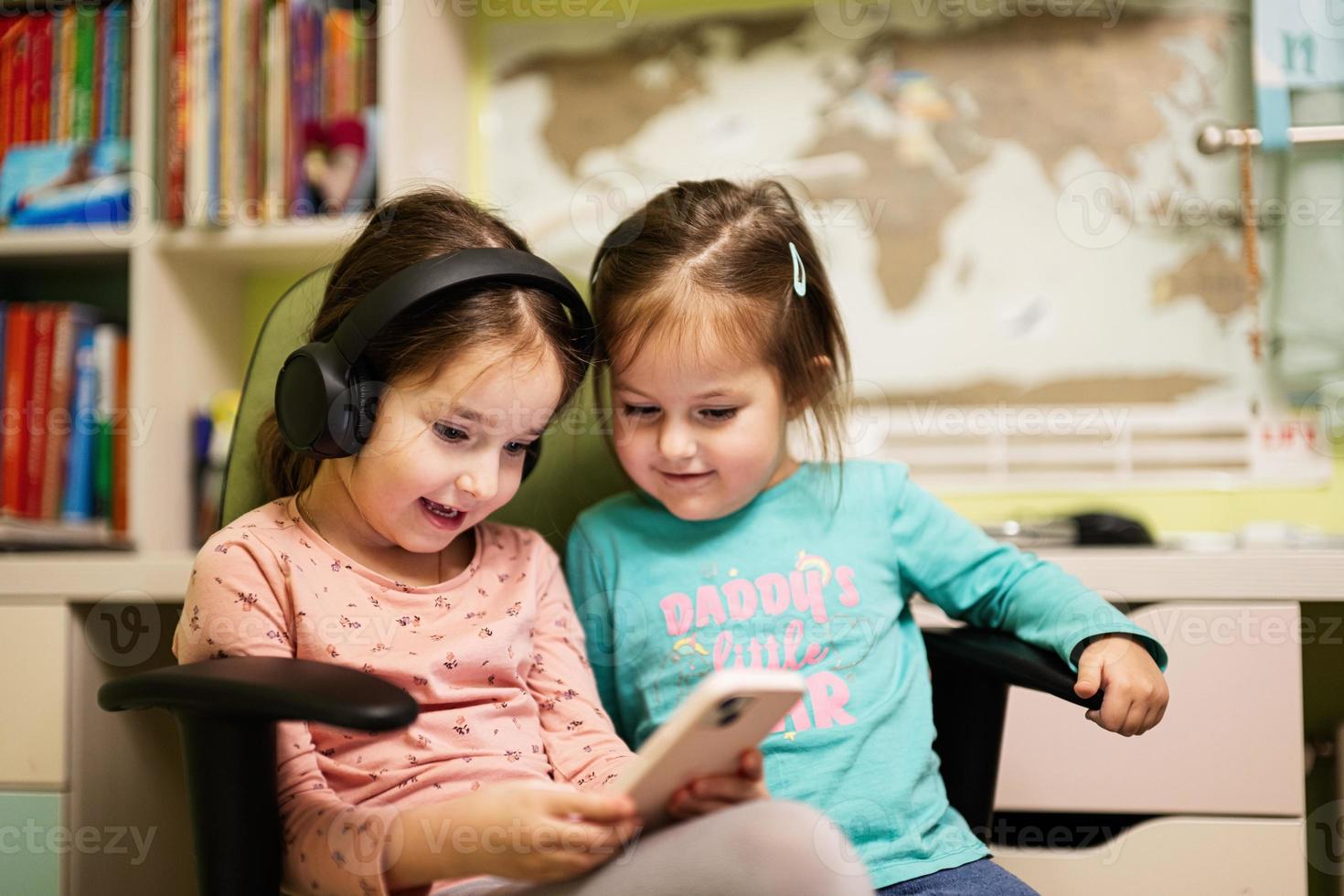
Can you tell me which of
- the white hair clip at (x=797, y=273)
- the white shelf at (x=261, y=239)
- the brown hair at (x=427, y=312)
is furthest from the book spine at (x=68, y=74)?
the white hair clip at (x=797, y=273)

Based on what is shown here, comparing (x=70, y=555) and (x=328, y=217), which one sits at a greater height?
(x=328, y=217)

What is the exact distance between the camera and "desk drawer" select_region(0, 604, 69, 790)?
3.89ft

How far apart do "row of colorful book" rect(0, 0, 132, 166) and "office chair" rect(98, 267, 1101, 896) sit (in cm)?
91

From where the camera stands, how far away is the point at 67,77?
158 centimetres

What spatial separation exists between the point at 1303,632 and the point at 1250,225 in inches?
22.5

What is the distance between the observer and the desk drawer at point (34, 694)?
1.19 metres

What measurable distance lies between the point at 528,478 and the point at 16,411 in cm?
94

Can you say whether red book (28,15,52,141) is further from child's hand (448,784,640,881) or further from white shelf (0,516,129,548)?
child's hand (448,784,640,881)

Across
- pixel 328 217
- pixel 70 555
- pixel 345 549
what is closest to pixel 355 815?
pixel 345 549

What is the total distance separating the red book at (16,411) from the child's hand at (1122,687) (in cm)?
146

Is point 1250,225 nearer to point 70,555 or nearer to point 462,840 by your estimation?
point 462,840

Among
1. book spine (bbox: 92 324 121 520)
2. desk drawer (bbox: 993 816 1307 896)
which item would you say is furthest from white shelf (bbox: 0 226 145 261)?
desk drawer (bbox: 993 816 1307 896)

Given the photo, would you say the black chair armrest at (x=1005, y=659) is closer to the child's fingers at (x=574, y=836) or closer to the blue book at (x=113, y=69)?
the child's fingers at (x=574, y=836)

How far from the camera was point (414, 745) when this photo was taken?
799 mm
